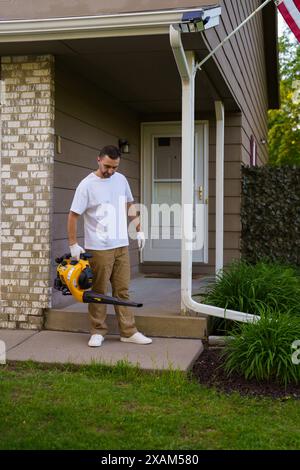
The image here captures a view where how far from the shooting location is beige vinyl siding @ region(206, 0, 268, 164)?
6.36m

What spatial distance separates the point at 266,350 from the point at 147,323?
52.0 inches

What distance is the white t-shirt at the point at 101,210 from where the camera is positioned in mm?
4992

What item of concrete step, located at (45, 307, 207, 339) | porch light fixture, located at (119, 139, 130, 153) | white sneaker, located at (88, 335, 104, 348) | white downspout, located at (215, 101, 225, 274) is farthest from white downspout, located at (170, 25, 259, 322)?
porch light fixture, located at (119, 139, 130, 153)

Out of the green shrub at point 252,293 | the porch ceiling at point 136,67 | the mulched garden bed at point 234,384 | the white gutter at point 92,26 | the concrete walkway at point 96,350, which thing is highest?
the white gutter at point 92,26

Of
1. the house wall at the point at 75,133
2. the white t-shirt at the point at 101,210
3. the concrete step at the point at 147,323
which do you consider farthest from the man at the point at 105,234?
the house wall at the point at 75,133

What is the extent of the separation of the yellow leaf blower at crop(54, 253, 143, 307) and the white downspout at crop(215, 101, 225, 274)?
268 centimetres

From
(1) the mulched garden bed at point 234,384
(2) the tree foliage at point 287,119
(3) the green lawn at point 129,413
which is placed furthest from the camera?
(2) the tree foliage at point 287,119

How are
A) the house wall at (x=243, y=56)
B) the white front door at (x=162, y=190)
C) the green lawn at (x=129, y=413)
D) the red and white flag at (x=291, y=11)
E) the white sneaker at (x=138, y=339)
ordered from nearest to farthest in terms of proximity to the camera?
the green lawn at (x=129, y=413)
the white sneaker at (x=138, y=339)
the red and white flag at (x=291, y=11)
the house wall at (x=243, y=56)
the white front door at (x=162, y=190)

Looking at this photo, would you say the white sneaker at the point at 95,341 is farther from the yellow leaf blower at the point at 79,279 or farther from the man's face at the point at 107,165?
the man's face at the point at 107,165

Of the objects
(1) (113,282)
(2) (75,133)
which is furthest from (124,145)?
Answer: (1) (113,282)

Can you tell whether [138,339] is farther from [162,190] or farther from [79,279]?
[162,190]

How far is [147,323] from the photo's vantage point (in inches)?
214

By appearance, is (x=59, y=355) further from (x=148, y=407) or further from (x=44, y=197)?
(x=44, y=197)

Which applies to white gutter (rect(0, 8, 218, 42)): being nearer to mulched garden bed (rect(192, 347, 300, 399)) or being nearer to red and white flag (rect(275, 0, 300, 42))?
red and white flag (rect(275, 0, 300, 42))
